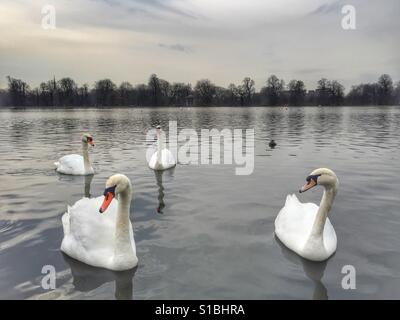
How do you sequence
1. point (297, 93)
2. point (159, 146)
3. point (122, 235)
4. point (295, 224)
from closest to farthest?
point (122, 235) < point (295, 224) < point (159, 146) < point (297, 93)

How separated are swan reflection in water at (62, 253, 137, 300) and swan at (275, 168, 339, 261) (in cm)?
277

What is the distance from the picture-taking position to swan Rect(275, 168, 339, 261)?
237 inches

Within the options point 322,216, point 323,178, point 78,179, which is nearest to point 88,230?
point 322,216

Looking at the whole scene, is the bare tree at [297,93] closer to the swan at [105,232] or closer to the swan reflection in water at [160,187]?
the swan reflection in water at [160,187]

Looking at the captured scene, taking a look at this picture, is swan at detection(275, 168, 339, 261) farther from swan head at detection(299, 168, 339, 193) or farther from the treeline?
the treeline

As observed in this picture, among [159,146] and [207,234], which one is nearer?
[207,234]

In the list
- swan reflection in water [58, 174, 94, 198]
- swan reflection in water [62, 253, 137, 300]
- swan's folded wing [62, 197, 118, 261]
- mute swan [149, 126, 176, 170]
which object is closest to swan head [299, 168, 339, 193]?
swan reflection in water [62, 253, 137, 300]

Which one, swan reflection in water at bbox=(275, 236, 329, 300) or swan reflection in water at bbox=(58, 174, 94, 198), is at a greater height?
swan reflection in water at bbox=(58, 174, 94, 198)

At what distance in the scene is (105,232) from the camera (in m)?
6.00

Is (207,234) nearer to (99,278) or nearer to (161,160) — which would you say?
(99,278)

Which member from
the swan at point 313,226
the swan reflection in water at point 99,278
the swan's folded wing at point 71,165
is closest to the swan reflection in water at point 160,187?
the swan's folded wing at point 71,165

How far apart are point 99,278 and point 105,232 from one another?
759 mm

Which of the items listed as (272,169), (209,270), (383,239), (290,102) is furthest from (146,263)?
(290,102)

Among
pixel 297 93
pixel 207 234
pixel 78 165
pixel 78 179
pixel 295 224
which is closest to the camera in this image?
pixel 295 224
